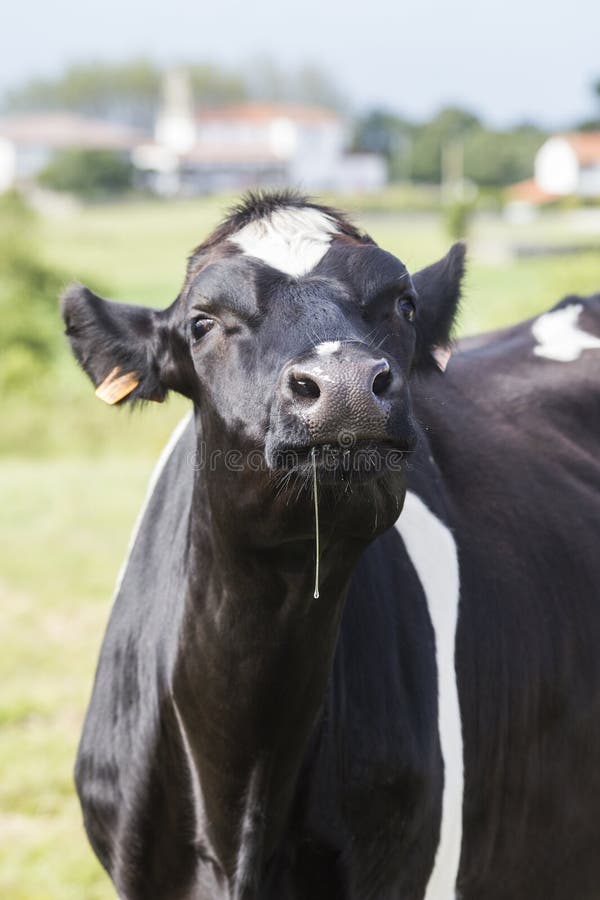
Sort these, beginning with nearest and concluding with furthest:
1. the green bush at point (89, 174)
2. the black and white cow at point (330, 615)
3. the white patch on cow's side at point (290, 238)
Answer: the black and white cow at point (330, 615) → the white patch on cow's side at point (290, 238) → the green bush at point (89, 174)

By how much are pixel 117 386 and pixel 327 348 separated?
889mm

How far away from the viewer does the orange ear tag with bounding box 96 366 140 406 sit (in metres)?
3.03

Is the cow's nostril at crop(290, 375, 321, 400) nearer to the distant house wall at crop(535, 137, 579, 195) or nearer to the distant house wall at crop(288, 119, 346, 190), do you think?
the distant house wall at crop(535, 137, 579, 195)

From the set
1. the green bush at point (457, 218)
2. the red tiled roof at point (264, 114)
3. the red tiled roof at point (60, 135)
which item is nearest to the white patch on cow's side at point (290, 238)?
the green bush at point (457, 218)

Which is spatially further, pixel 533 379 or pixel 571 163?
pixel 571 163

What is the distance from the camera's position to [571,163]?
106 metres

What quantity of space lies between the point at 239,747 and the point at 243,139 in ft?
458

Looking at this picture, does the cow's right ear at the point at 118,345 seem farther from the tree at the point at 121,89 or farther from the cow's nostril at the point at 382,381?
the tree at the point at 121,89

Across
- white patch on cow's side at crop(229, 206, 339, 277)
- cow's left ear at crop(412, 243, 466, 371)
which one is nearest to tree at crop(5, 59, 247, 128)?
cow's left ear at crop(412, 243, 466, 371)

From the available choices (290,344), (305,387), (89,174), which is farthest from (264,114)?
(305,387)

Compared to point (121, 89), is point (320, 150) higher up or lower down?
lower down

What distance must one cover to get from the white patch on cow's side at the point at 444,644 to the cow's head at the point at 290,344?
0.55 metres

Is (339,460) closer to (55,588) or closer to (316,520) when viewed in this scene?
(316,520)

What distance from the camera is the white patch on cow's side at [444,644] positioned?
3174 millimetres
